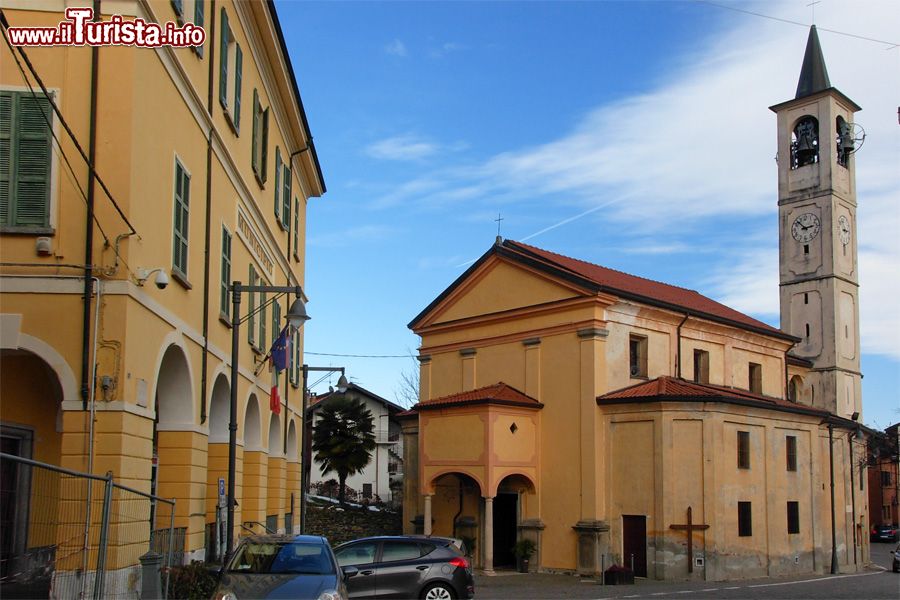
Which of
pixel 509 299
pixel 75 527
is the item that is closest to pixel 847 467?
pixel 509 299

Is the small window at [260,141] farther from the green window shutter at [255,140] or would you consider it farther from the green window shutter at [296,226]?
the green window shutter at [296,226]

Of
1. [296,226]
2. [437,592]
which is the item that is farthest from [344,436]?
[437,592]

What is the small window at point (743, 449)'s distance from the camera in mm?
33688

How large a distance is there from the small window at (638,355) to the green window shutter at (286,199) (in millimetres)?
13749

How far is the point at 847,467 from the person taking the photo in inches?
1705

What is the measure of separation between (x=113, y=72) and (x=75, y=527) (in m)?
5.94

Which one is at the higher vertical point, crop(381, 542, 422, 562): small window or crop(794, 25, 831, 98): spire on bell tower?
crop(794, 25, 831, 98): spire on bell tower

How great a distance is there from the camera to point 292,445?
3541cm

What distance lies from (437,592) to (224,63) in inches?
426

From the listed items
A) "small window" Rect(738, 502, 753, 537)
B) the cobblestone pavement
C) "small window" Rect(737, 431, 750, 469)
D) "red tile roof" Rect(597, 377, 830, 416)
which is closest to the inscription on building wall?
the cobblestone pavement

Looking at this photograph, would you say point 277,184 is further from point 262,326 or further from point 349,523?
point 349,523

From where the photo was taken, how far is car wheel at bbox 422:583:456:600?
1683 centimetres

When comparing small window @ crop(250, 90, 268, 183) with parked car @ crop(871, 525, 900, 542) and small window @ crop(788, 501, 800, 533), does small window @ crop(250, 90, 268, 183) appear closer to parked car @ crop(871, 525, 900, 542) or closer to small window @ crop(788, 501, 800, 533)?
small window @ crop(788, 501, 800, 533)

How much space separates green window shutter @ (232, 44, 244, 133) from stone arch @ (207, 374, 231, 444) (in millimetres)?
5616
